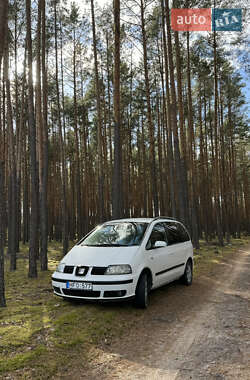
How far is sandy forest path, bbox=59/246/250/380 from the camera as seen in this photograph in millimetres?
3709

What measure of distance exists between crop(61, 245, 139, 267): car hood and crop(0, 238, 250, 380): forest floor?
830 mm

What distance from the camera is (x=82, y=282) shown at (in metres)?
5.56

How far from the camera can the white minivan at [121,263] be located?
5520 millimetres

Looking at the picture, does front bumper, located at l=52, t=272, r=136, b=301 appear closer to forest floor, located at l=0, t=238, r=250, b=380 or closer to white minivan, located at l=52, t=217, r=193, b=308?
white minivan, located at l=52, t=217, r=193, b=308

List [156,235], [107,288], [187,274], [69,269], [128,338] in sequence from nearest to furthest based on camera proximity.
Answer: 1. [128,338]
2. [107,288]
3. [69,269]
4. [156,235]
5. [187,274]

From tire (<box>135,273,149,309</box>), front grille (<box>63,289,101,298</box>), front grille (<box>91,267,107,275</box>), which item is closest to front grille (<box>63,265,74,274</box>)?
front grille (<box>63,289,101,298</box>)

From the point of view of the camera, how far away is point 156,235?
6984mm

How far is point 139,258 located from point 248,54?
51.3 ft

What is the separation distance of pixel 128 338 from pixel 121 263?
4.08 feet

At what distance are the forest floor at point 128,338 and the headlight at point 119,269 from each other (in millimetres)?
729

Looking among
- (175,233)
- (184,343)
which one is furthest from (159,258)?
(184,343)

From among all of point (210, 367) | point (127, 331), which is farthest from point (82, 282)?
point (210, 367)

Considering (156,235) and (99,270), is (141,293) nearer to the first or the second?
(99,270)

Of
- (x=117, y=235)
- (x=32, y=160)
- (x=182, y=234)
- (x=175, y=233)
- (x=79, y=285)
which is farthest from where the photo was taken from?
(x=32, y=160)
